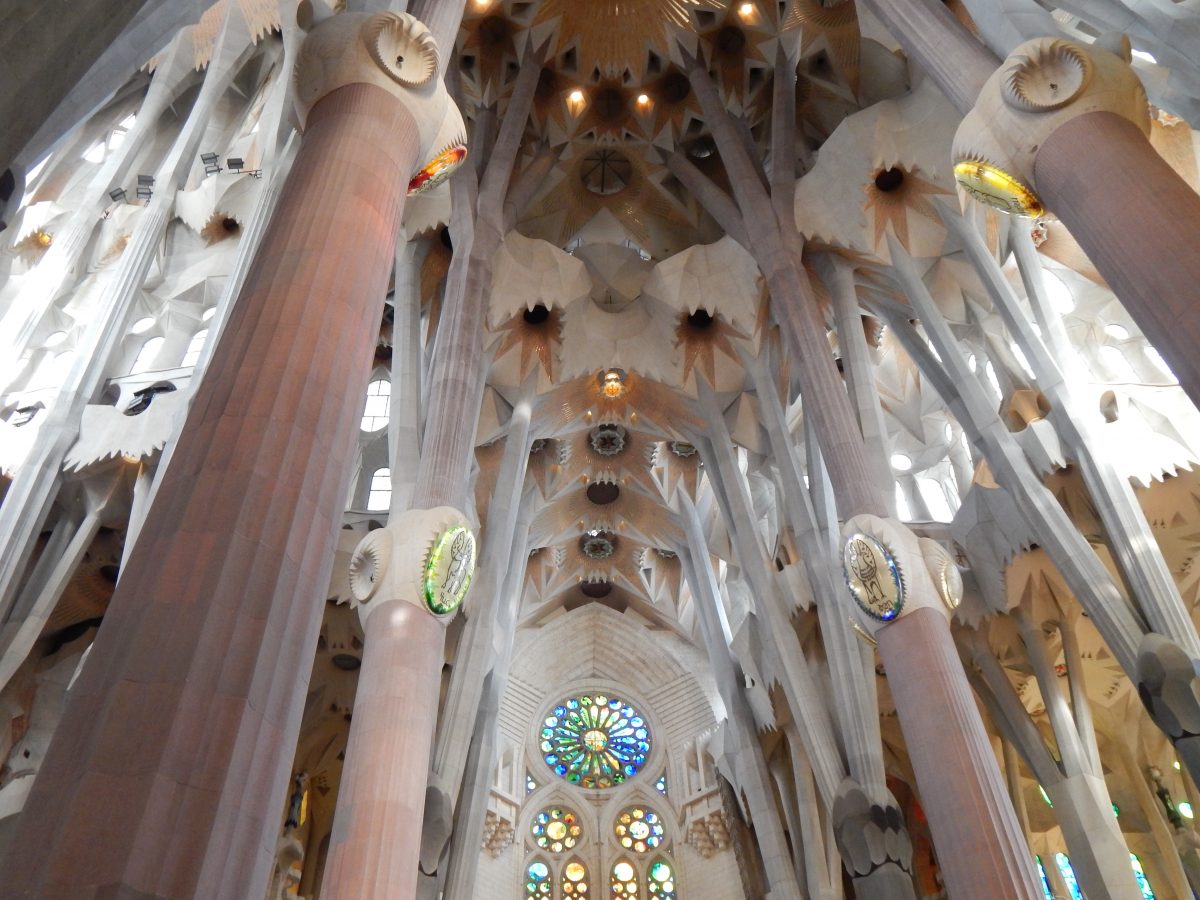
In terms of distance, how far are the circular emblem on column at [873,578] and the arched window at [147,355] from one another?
10424mm

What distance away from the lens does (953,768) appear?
28.3 feet

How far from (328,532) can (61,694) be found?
1107 centimetres

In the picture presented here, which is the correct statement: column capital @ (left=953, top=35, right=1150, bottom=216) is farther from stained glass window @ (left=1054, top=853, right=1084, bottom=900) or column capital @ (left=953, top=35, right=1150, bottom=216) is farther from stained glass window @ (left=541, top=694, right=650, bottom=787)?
stained glass window @ (left=541, top=694, right=650, bottom=787)

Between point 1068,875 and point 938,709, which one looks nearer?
point 938,709

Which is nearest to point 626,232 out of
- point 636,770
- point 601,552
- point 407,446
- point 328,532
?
point 601,552

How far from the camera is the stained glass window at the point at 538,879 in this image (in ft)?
62.9

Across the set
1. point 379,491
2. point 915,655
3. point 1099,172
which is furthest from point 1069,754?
point 379,491

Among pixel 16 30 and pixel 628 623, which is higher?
pixel 628 623

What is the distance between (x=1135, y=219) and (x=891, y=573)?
4810 millimetres

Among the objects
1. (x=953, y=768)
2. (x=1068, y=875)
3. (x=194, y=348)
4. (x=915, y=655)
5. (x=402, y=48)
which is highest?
(x=194, y=348)

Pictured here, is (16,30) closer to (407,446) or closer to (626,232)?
(407,446)

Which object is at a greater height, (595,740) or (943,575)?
(595,740)

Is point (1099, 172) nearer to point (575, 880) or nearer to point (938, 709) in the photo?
point (938, 709)

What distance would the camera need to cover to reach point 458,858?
40.3 feet
